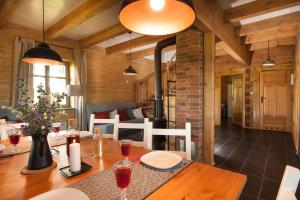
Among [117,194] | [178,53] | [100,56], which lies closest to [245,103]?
[178,53]

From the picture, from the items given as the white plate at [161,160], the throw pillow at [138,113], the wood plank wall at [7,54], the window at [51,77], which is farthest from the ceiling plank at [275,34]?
the wood plank wall at [7,54]

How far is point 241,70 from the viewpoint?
613cm

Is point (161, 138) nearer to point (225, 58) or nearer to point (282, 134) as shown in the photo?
point (282, 134)

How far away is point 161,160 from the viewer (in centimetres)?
124

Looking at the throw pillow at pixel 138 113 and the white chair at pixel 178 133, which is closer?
the white chair at pixel 178 133

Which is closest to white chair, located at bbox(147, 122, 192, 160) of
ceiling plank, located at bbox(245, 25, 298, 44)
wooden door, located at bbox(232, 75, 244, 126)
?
ceiling plank, located at bbox(245, 25, 298, 44)

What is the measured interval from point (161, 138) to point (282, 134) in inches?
166

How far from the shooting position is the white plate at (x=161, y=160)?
45.1 inches

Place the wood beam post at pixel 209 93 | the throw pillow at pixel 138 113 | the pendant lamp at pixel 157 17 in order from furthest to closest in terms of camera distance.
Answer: the throw pillow at pixel 138 113
the wood beam post at pixel 209 93
the pendant lamp at pixel 157 17

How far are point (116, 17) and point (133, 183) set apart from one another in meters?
3.16

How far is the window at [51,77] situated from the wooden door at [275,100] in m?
6.14

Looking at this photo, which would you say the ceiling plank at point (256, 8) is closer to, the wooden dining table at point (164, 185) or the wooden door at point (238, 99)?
the wooden dining table at point (164, 185)

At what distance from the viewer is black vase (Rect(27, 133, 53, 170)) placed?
45.4 inches

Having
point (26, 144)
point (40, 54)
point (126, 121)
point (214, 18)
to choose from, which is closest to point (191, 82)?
point (214, 18)
